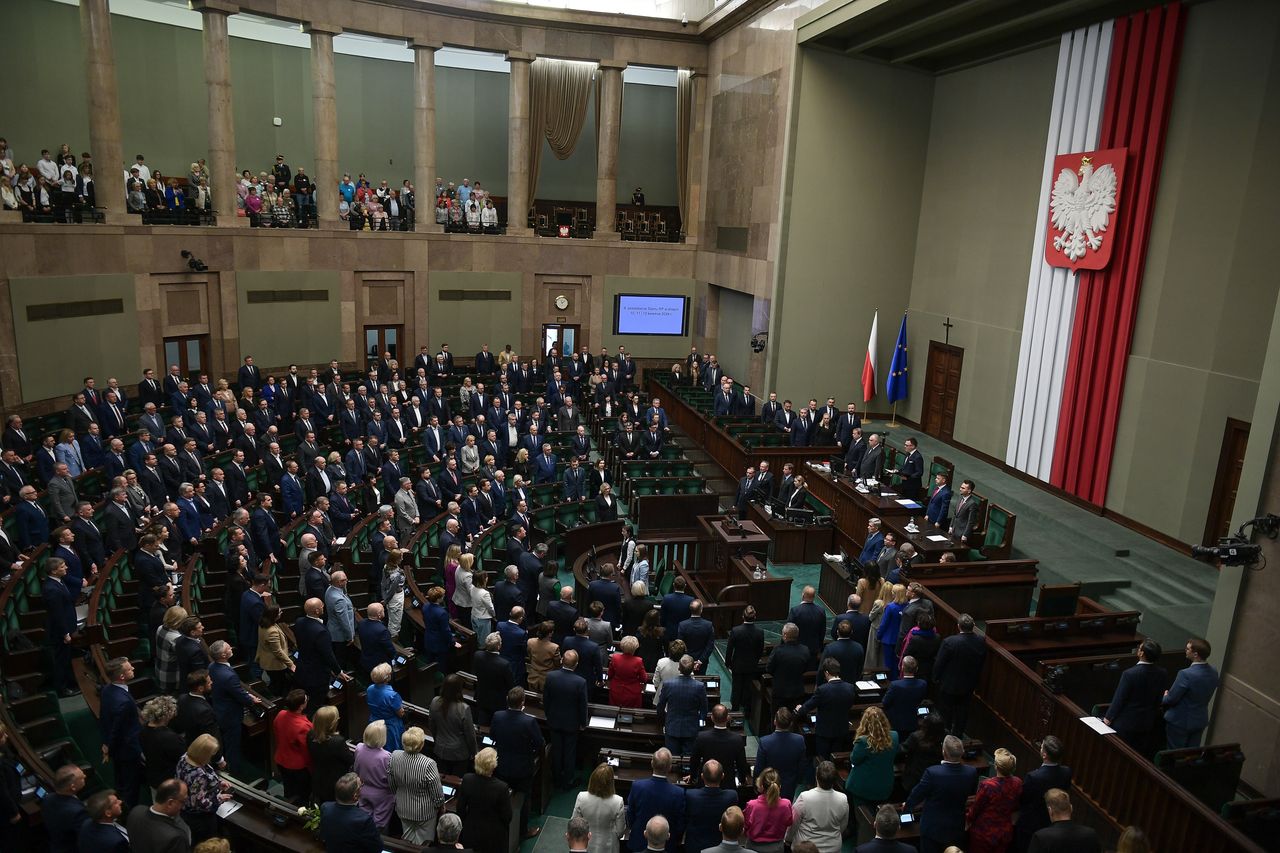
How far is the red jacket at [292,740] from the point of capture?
5.94 meters

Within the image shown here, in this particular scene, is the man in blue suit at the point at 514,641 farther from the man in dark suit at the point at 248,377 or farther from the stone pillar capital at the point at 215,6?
the stone pillar capital at the point at 215,6

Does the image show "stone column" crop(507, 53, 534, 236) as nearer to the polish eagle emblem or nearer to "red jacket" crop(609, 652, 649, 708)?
the polish eagle emblem

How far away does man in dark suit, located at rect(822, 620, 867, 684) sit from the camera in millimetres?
7613

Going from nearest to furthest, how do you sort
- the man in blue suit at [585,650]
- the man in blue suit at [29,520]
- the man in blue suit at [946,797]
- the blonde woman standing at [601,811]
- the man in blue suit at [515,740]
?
the blonde woman standing at [601,811]
the man in blue suit at [946,797]
the man in blue suit at [515,740]
the man in blue suit at [585,650]
the man in blue suit at [29,520]

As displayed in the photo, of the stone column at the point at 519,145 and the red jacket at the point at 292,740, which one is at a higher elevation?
the stone column at the point at 519,145

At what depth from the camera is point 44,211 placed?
1580 cm

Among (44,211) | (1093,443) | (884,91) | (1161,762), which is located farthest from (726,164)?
(1161,762)

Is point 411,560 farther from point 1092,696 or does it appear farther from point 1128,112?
point 1128,112

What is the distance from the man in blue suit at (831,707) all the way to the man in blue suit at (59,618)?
20.9 ft

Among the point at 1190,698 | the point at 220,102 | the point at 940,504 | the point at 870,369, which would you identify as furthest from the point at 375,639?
the point at 220,102

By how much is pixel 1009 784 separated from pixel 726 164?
61.5ft

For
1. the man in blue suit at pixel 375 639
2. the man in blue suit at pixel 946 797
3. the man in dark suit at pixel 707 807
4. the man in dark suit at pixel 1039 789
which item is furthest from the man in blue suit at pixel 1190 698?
the man in blue suit at pixel 375 639

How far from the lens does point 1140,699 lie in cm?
710

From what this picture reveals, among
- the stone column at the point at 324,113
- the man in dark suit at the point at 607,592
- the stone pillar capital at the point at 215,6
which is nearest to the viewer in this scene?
the man in dark suit at the point at 607,592
